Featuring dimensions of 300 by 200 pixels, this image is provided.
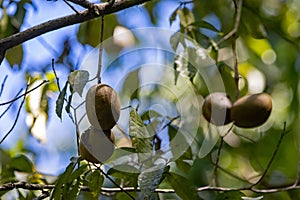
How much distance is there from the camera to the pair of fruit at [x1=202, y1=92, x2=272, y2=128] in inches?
40.8

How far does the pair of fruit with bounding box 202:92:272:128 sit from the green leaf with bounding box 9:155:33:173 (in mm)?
322

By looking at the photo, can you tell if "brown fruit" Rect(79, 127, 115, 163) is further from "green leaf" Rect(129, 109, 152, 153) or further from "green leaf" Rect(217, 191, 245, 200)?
"green leaf" Rect(217, 191, 245, 200)

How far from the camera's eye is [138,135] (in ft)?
2.44

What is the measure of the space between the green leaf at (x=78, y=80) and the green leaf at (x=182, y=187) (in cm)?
17

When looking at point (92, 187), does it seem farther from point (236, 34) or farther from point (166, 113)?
point (236, 34)

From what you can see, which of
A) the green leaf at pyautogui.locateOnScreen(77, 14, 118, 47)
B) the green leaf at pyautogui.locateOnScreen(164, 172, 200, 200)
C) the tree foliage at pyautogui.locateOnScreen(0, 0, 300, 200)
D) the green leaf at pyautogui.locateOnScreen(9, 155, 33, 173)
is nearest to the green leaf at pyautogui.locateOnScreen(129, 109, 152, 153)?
the tree foliage at pyautogui.locateOnScreen(0, 0, 300, 200)

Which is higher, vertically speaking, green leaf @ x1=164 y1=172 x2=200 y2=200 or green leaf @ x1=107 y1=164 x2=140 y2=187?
green leaf @ x1=107 y1=164 x2=140 y2=187

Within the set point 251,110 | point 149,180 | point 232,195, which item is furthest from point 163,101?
point 149,180

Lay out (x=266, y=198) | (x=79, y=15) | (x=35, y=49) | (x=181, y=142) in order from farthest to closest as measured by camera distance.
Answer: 1. (x=266, y=198)
2. (x=35, y=49)
3. (x=181, y=142)
4. (x=79, y=15)

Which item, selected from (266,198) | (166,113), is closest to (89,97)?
(166,113)

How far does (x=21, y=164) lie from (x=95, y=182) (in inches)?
14.0

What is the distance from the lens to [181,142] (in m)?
0.99

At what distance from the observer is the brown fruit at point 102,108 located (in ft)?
2.65

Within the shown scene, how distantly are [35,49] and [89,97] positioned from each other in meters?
0.60
